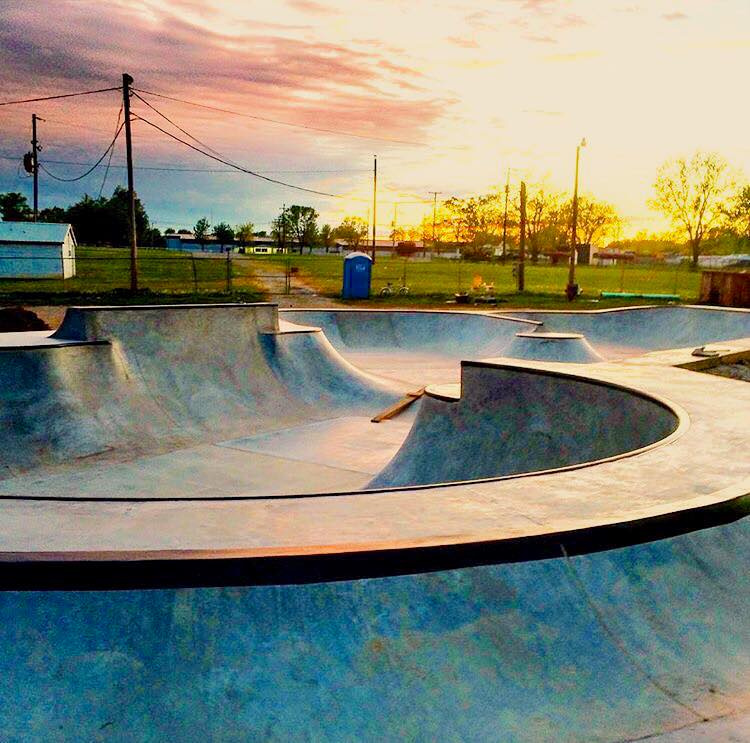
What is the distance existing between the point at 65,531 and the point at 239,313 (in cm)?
863

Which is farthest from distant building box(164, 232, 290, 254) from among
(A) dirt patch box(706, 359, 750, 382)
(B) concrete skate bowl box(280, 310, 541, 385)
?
(A) dirt patch box(706, 359, 750, 382)

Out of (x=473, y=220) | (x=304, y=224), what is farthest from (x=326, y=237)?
(x=473, y=220)

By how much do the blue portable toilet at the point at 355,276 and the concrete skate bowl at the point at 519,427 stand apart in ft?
76.9

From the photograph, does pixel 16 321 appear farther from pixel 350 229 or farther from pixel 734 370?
pixel 350 229

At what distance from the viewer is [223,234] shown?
154 meters

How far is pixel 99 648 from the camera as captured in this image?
2771 millimetres

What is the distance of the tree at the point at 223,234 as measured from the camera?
5748 inches

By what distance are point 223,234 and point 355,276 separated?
12803 cm

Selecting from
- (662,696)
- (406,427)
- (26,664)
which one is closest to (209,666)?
(26,664)

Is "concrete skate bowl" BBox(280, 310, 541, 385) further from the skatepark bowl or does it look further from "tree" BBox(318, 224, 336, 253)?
"tree" BBox(318, 224, 336, 253)

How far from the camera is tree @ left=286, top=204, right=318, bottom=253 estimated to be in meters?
165

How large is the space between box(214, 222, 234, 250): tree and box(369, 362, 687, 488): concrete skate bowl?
456ft

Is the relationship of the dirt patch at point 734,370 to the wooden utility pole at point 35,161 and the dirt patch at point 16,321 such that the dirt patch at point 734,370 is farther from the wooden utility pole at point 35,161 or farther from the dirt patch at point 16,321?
the wooden utility pole at point 35,161

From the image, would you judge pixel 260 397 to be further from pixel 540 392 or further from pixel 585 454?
pixel 585 454
